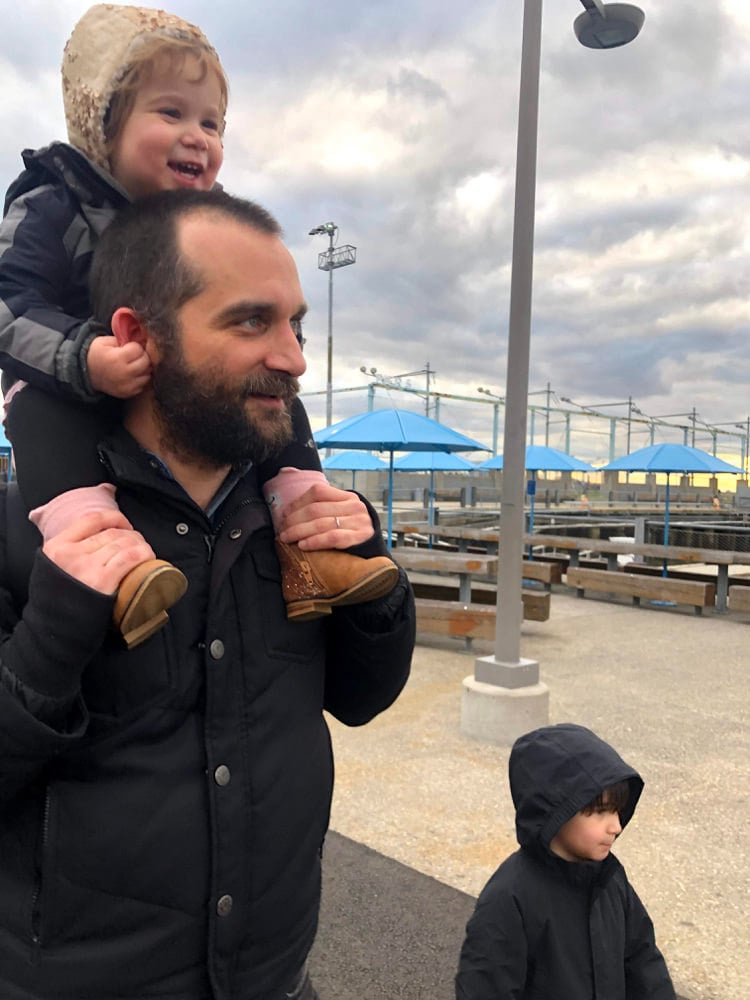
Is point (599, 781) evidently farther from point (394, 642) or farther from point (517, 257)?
point (517, 257)

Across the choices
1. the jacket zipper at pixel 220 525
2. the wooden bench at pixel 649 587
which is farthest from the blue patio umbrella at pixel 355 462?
the jacket zipper at pixel 220 525

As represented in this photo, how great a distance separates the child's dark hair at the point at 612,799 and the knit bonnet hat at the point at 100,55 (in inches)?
73.9

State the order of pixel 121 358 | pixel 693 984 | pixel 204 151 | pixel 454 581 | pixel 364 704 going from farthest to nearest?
pixel 454 581 < pixel 693 984 < pixel 364 704 < pixel 204 151 < pixel 121 358

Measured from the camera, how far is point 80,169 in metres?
1.31

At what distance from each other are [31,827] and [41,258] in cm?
87

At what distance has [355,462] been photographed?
16.2 m

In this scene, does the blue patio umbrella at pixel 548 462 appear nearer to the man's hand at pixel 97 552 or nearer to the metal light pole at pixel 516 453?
the metal light pole at pixel 516 453

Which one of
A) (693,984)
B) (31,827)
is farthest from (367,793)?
(31,827)

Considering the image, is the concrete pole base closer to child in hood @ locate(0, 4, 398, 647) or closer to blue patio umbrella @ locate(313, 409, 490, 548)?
child in hood @ locate(0, 4, 398, 647)

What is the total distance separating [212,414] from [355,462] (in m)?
15.1

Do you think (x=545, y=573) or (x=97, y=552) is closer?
(x=97, y=552)

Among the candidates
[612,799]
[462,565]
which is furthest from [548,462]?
[612,799]

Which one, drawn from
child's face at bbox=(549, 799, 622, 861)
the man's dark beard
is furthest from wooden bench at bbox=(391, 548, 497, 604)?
the man's dark beard

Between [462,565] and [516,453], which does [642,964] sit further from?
[462,565]
